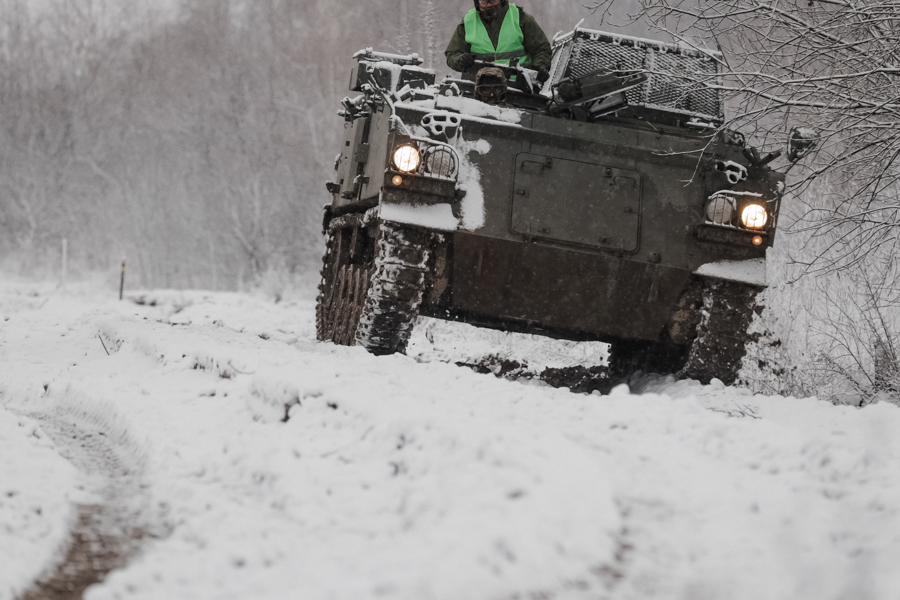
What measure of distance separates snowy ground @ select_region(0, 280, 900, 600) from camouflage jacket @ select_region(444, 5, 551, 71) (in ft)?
12.0

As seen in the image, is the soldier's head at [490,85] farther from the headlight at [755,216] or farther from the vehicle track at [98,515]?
the vehicle track at [98,515]

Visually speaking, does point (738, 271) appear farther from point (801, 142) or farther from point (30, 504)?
point (30, 504)

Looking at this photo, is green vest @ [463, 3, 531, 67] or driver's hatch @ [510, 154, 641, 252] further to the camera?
green vest @ [463, 3, 531, 67]

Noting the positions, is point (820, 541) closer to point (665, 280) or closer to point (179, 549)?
point (179, 549)

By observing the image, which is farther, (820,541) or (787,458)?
(787,458)

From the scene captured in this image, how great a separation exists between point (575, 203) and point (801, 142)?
145cm

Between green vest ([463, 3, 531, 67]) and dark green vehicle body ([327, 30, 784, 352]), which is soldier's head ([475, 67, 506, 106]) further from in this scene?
green vest ([463, 3, 531, 67])

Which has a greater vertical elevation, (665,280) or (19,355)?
(665,280)

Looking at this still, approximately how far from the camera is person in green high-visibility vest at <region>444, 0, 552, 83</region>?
28.2ft

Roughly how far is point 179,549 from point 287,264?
27161mm

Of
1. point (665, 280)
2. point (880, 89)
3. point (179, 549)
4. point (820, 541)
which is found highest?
point (880, 89)

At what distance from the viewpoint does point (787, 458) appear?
3.92 metres

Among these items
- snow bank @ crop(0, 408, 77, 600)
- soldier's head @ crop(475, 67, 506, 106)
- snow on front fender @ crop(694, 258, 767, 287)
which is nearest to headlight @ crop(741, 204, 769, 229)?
snow on front fender @ crop(694, 258, 767, 287)

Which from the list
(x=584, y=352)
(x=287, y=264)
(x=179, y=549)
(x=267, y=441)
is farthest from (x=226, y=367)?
(x=287, y=264)
